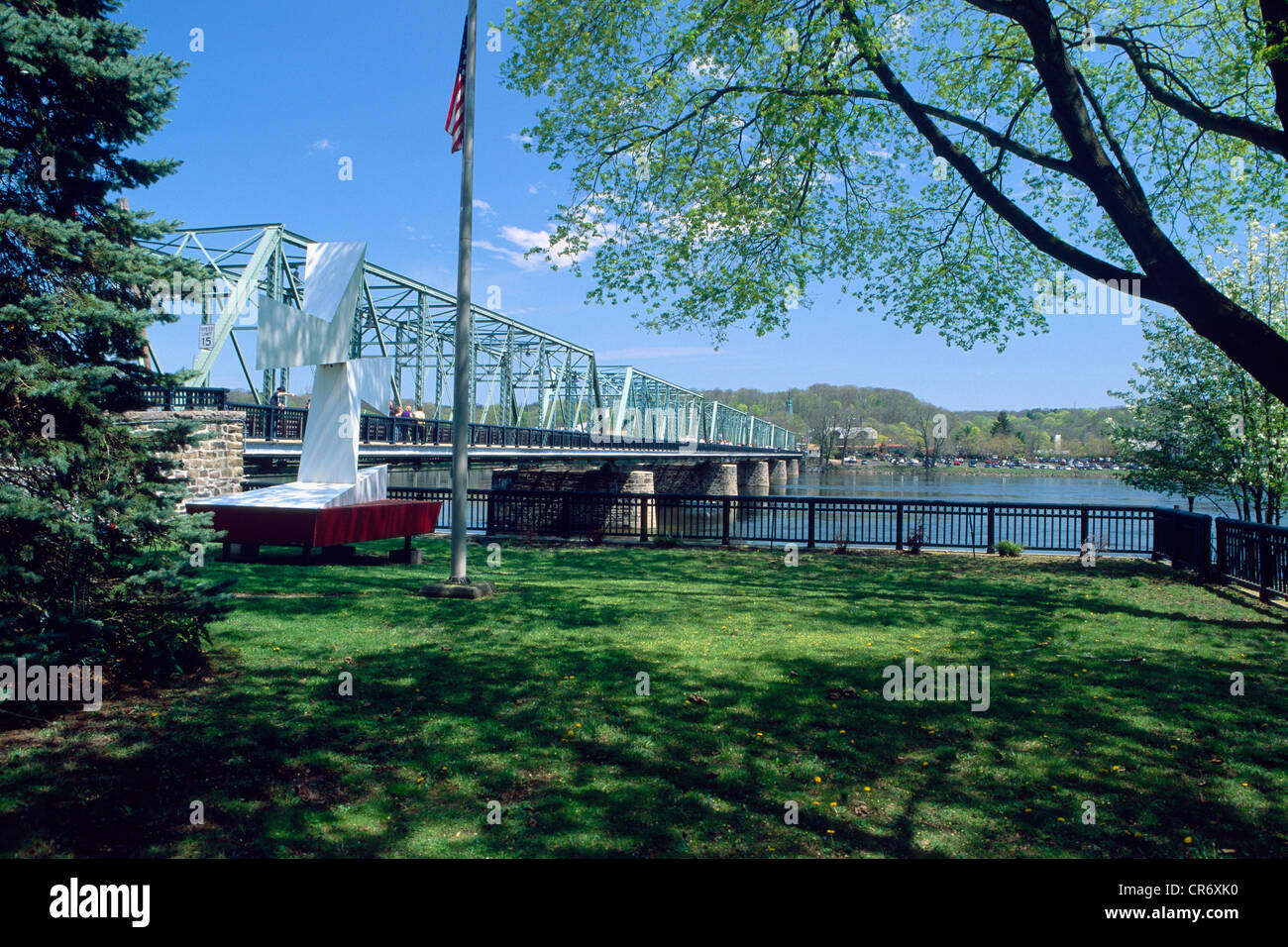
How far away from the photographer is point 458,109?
1102 cm

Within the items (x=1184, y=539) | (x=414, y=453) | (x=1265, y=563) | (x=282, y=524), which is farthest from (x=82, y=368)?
(x=414, y=453)

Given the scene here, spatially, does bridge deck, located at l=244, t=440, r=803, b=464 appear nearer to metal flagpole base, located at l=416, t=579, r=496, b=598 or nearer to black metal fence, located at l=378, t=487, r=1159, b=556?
black metal fence, located at l=378, t=487, r=1159, b=556

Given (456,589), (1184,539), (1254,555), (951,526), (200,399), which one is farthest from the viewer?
(200,399)

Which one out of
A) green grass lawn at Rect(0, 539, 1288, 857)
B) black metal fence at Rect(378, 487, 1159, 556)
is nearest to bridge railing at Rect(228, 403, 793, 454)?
black metal fence at Rect(378, 487, 1159, 556)

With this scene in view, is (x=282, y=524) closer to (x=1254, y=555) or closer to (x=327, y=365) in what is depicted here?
(x=327, y=365)

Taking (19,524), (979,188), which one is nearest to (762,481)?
(979,188)

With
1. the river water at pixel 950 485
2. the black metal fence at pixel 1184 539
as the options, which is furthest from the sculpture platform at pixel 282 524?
the river water at pixel 950 485

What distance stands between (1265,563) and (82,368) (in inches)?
591

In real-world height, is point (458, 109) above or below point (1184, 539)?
above

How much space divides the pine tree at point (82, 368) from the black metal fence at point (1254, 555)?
14.0 meters

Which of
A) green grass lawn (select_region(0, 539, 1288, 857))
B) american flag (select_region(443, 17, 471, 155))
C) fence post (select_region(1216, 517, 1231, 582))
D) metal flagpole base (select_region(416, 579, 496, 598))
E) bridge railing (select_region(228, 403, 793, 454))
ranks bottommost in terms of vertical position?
green grass lawn (select_region(0, 539, 1288, 857))

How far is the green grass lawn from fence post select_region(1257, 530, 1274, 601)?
2.96m

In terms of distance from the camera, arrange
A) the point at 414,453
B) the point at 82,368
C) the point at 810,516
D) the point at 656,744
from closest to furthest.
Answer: the point at 656,744 → the point at 82,368 → the point at 810,516 → the point at 414,453

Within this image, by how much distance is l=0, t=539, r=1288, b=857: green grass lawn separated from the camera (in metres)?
3.67
